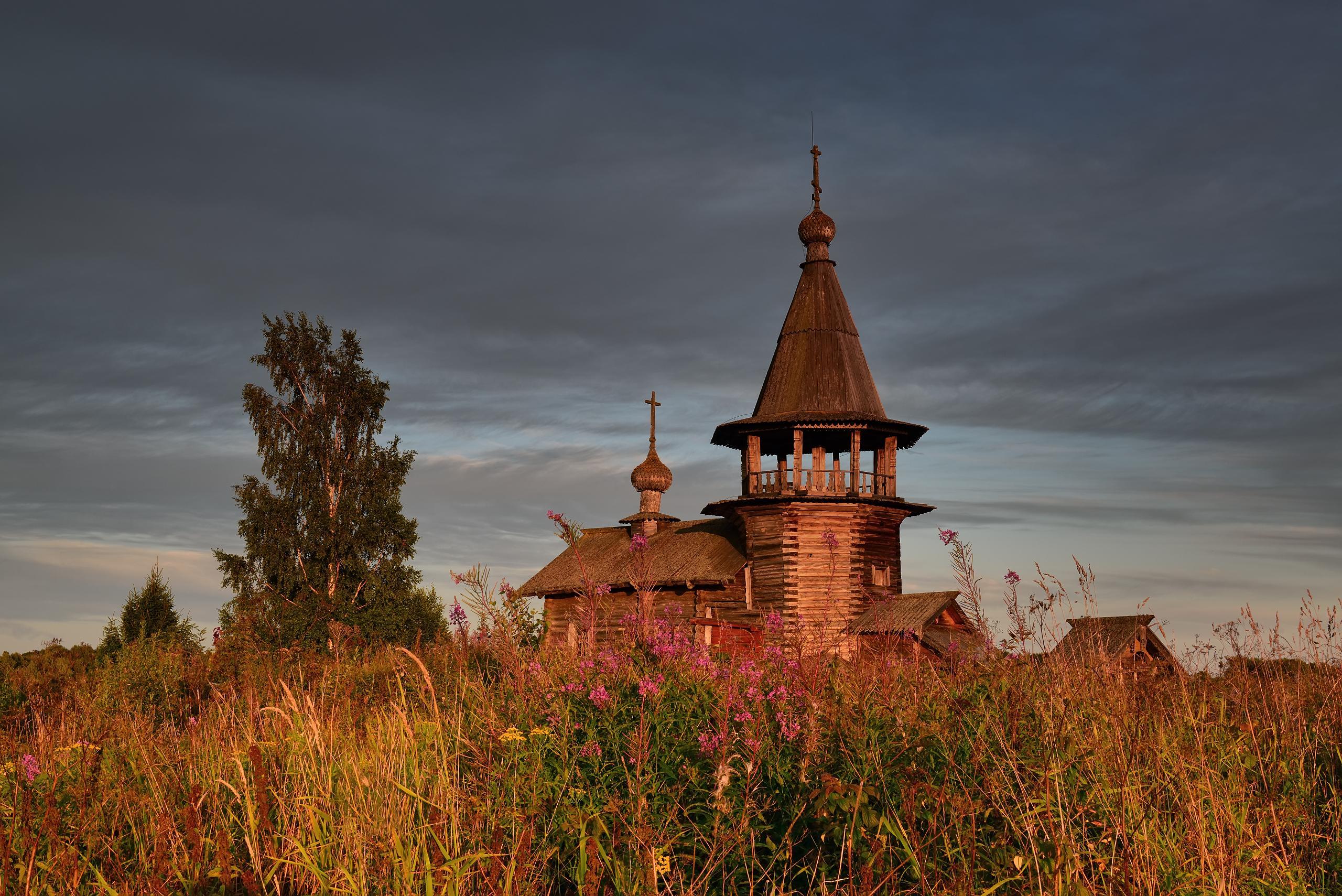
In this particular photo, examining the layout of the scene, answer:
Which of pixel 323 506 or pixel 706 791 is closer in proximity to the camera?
pixel 706 791

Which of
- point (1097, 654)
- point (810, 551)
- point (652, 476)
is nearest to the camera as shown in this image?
point (1097, 654)

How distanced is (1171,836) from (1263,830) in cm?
50

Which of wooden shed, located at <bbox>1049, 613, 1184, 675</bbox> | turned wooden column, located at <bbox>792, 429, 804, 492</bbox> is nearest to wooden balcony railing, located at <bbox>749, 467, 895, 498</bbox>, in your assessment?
turned wooden column, located at <bbox>792, 429, 804, 492</bbox>

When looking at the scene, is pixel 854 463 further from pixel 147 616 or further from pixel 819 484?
pixel 147 616

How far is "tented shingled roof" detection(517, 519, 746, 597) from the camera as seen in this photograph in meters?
26.2

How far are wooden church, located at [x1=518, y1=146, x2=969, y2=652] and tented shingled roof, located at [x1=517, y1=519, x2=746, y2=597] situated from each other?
0.08 m

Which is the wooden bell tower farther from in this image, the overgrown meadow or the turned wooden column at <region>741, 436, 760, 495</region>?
the overgrown meadow

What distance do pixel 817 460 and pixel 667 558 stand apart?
553 centimetres

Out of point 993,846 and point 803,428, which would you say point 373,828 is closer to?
point 993,846

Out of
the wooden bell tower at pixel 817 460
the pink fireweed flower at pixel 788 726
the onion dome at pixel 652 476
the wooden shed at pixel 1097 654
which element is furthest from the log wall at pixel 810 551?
the pink fireweed flower at pixel 788 726

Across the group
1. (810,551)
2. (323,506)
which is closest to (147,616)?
(323,506)

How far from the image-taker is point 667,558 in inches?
1117

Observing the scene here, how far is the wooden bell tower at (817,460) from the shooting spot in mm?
24375

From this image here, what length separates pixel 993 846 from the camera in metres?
3.93
